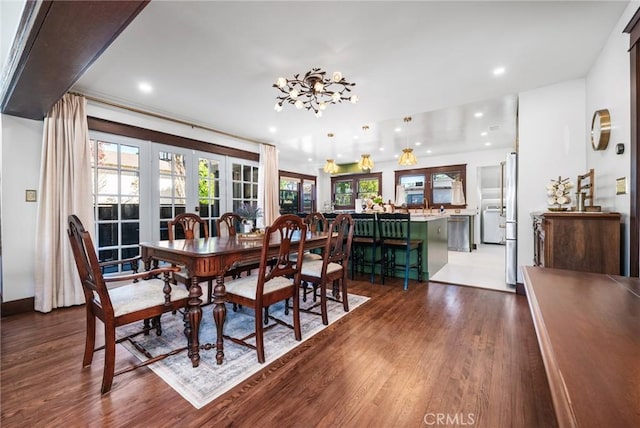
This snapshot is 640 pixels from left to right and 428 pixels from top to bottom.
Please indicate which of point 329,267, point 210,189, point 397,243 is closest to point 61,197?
point 210,189

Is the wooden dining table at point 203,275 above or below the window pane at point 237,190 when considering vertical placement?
below

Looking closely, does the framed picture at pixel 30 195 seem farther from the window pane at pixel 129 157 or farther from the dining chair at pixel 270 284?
the dining chair at pixel 270 284

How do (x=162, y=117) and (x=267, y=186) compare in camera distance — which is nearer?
(x=162, y=117)

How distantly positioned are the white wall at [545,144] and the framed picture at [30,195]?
566 centimetres

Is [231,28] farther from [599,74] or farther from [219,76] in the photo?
[599,74]

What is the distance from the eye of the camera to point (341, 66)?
8.85 ft

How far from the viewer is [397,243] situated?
12.1 feet

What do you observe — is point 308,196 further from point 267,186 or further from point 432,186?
point 432,186

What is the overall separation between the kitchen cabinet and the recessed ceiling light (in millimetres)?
4227


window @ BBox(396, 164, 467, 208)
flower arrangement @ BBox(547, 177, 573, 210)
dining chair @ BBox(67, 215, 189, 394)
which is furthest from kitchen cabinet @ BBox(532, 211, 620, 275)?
window @ BBox(396, 164, 467, 208)

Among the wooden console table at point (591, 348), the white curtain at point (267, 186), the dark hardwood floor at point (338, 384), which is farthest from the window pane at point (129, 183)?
the wooden console table at point (591, 348)

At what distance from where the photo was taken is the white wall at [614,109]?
2.06 m

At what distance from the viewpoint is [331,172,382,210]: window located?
28.4 ft

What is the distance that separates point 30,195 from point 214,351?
2.82 meters
